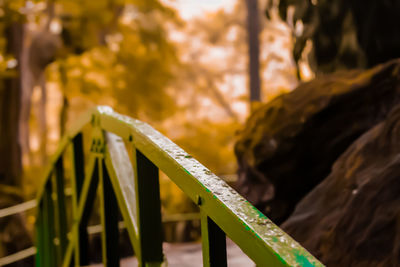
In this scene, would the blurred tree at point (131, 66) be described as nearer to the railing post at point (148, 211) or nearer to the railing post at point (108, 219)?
the railing post at point (108, 219)

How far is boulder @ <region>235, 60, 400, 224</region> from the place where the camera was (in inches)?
143

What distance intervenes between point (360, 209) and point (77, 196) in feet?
5.50

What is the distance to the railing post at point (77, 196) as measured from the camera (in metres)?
2.91

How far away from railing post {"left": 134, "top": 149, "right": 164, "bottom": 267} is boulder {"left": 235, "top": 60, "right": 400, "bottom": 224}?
2.09 meters

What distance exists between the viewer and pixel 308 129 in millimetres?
3805

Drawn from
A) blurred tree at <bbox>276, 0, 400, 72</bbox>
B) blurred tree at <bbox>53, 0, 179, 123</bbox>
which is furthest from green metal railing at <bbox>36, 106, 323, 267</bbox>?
blurred tree at <bbox>53, 0, 179, 123</bbox>

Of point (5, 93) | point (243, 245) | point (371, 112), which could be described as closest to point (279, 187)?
point (371, 112)

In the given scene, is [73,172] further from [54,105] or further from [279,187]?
[54,105]

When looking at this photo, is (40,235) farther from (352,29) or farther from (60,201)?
(352,29)

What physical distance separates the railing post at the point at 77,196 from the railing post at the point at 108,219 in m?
0.47

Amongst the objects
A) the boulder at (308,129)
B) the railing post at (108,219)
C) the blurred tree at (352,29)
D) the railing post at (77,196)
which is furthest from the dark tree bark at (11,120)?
the railing post at (108,219)

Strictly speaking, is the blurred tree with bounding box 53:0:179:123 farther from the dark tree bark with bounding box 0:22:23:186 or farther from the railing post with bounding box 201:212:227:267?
the railing post with bounding box 201:212:227:267

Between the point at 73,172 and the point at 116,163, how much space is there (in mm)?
945

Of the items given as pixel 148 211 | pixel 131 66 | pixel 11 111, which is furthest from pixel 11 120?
pixel 148 211
